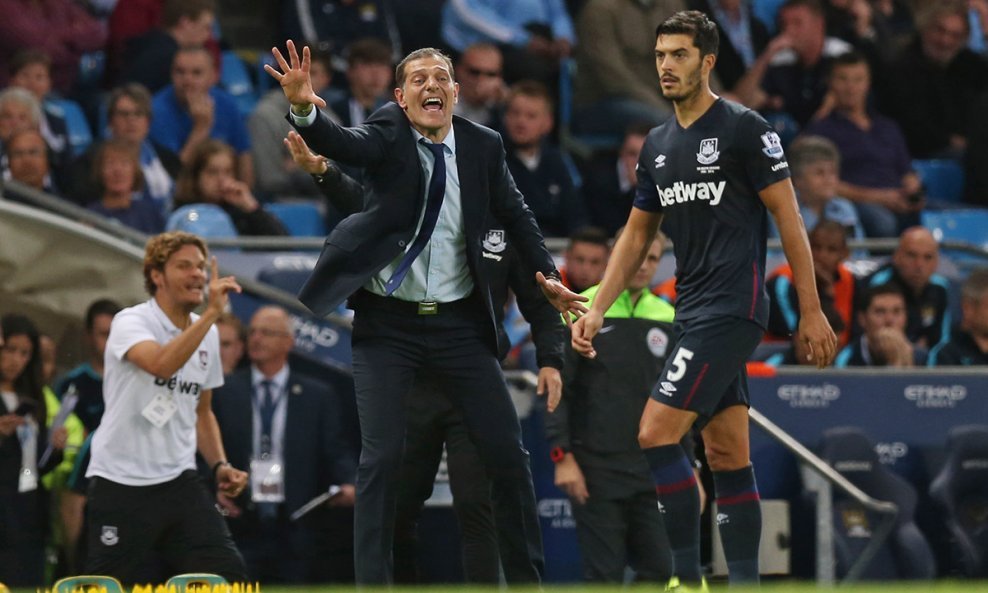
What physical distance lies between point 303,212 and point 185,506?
4526mm

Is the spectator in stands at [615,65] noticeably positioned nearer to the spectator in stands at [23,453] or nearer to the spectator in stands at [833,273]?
the spectator in stands at [833,273]

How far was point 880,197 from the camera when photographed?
14031 millimetres

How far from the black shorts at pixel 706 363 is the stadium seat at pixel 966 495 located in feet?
13.3

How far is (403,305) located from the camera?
7.27 meters

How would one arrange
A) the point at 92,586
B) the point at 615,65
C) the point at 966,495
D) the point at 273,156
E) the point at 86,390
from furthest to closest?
the point at 615,65 < the point at 273,156 < the point at 966,495 < the point at 86,390 < the point at 92,586

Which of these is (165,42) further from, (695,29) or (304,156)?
(695,29)

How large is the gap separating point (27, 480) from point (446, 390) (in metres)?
3.35

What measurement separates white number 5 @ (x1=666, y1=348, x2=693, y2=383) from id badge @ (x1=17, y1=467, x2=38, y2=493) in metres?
4.20

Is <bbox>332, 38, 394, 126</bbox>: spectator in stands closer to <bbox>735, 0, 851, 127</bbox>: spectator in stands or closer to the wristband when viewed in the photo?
<bbox>735, 0, 851, 127</bbox>: spectator in stands

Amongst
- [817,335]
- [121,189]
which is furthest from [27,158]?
[817,335]

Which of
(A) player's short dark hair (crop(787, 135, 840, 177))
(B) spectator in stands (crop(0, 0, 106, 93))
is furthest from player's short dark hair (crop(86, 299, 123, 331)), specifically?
(A) player's short dark hair (crop(787, 135, 840, 177))

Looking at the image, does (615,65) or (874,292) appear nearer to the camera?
(874,292)

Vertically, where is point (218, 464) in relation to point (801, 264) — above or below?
below

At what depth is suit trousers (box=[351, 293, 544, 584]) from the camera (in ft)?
23.2
